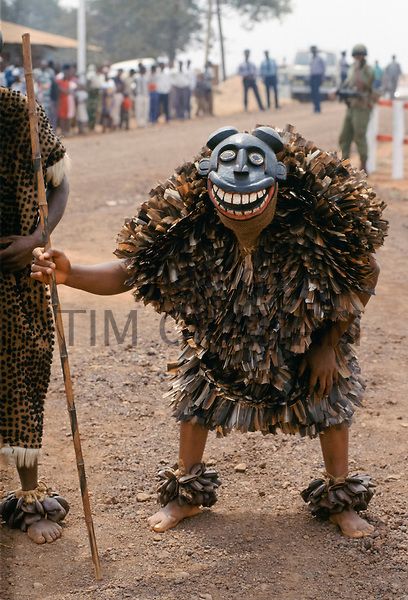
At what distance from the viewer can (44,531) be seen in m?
3.85

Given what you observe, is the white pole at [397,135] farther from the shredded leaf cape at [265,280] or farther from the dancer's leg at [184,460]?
the dancer's leg at [184,460]

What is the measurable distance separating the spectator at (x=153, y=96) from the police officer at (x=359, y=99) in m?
13.5

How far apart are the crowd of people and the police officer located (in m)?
7.98

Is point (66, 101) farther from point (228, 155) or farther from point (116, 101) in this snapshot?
point (228, 155)

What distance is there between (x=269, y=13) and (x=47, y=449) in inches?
2083

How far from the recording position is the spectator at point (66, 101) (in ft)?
72.0

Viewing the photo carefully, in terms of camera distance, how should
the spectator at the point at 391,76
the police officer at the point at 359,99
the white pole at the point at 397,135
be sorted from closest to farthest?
the police officer at the point at 359,99 → the white pole at the point at 397,135 → the spectator at the point at 391,76

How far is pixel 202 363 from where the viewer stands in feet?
12.7

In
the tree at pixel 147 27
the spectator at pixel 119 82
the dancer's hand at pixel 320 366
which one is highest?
the tree at pixel 147 27

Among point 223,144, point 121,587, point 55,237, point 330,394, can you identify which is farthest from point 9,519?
point 55,237

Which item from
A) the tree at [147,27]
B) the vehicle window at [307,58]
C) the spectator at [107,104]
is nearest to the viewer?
the spectator at [107,104]

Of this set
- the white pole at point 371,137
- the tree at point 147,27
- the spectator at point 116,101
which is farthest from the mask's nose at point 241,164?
the tree at point 147,27

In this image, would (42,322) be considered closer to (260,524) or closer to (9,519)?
(9,519)

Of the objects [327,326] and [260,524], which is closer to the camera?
[327,326]
